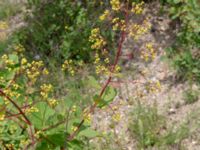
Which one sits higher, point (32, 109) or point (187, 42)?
point (32, 109)

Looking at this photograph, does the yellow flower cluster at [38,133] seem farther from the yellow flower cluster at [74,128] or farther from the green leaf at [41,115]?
the yellow flower cluster at [74,128]

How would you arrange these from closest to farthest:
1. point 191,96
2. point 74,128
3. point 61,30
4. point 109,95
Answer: point 74,128
point 109,95
point 191,96
point 61,30

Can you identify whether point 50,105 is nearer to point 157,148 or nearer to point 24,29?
point 157,148

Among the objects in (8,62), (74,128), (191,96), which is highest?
(8,62)

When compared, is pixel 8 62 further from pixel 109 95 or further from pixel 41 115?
pixel 109 95

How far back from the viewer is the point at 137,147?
3709 mm

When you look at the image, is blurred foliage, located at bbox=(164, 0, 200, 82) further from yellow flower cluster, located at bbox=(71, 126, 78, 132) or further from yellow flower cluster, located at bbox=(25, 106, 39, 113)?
yellow flower cluster, located at bbox=(25, 106, 39, 113)

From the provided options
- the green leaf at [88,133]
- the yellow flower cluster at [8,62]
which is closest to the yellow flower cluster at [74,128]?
the green leaf at [88,133]

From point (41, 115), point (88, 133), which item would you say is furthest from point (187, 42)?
point (41, 115)

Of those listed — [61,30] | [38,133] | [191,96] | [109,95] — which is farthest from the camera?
[61,30]

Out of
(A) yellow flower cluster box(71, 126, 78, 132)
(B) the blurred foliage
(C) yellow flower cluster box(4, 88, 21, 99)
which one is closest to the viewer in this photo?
(C) yellow flower cluster box(4, 88, 21, 99)

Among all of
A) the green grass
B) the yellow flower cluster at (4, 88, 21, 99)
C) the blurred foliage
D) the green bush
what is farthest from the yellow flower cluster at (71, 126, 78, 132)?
the green bush

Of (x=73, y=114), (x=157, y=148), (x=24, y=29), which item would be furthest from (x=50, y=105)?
(x=24, y=29)

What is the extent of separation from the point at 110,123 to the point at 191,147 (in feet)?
2.60
